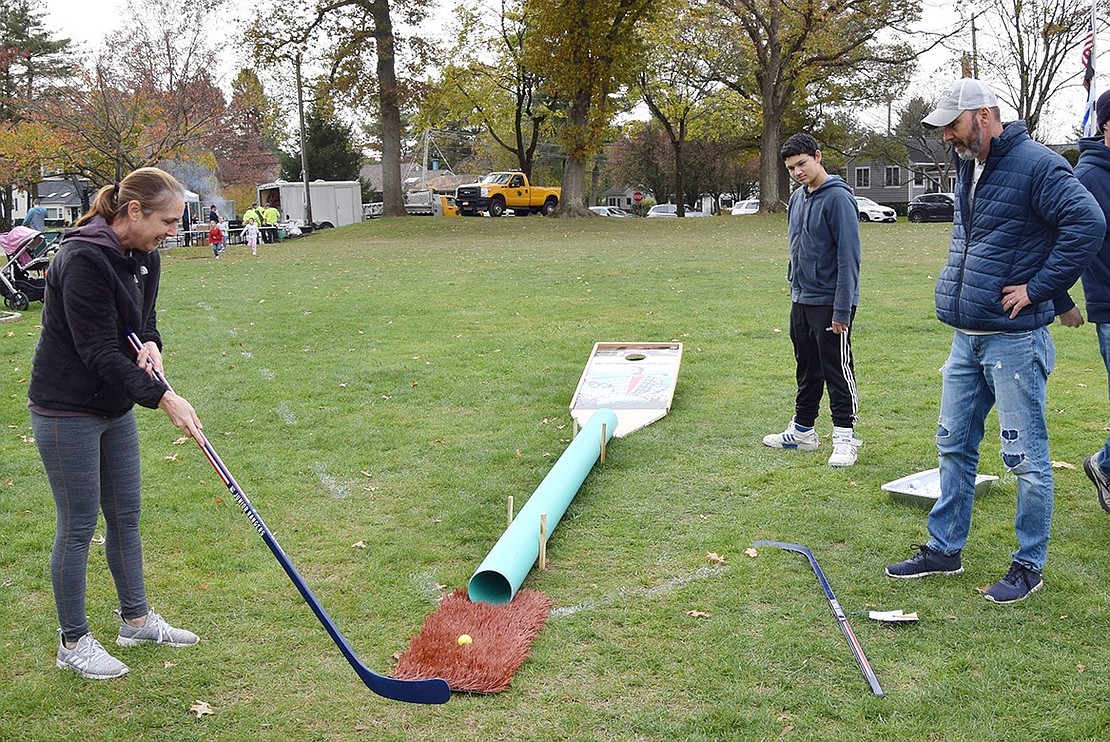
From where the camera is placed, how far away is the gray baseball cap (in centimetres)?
411

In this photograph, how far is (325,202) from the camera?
45219 mm

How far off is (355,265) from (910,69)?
3445cm

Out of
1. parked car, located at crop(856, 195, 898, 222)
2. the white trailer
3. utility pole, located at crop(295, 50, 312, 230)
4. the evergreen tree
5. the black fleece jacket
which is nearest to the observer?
the black fleece jacket

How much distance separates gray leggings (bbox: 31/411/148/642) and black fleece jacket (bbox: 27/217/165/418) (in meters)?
0.10

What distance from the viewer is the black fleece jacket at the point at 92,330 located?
11.5 feet

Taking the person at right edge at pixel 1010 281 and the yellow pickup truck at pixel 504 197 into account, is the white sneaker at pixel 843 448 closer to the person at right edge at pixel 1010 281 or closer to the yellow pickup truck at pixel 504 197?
the person at right edge at pixel 1010 281

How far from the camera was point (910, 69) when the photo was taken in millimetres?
45562

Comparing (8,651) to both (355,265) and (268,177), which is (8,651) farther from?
(268,177)

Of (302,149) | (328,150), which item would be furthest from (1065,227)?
(328,150)

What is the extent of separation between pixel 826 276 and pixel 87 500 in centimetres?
449

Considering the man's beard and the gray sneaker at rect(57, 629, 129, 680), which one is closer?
the gray sneaker at rect(57, 629, 129, 680)

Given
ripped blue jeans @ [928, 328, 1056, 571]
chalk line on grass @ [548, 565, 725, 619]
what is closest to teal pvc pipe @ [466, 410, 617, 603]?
chalk line on grass @ [548, 565, 725, 619]

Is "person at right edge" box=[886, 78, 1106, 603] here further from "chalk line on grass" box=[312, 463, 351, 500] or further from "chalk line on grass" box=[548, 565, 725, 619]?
"chalk line on grass" box=[312, 463, 351, 500]

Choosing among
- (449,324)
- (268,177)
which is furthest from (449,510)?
(268,177)
